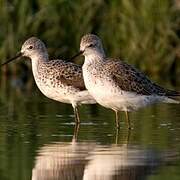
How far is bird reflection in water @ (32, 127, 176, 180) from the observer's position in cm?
1023

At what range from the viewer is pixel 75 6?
73.7 ft

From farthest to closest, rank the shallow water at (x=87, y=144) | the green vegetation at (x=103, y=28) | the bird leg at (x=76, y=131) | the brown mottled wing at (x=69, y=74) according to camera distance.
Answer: the green vegetation at (x=103, y=28) < the brown mottled wing at (x=69, y=74) < the bird leg at (x=76, y=131) < the shallow water at (x=87, y=144)

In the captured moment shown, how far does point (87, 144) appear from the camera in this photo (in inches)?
485

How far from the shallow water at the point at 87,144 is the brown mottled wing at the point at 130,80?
1.62 ft

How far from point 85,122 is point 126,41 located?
814cm

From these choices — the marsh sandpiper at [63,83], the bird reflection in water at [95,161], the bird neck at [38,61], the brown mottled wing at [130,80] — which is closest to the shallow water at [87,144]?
the bird reflection in water at [95,161]

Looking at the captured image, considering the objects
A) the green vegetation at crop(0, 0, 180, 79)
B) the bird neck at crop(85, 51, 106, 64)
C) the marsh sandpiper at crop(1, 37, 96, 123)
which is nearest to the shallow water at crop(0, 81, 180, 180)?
the marsh sandpiper at crop(1, 37, 96, 123)

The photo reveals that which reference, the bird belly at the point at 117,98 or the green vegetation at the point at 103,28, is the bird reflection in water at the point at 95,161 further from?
the green vegetation at the point at 103,28

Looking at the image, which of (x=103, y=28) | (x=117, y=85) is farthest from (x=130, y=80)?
(x=103, y=28)

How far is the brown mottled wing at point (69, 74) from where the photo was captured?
15094mm

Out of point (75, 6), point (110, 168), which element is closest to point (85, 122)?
point (110, 168)

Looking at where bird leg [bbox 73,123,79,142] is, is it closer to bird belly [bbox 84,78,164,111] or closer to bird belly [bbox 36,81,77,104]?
bird belly [bbox 84,78,164,111]

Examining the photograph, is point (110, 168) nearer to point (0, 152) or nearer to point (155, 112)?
point (0, 152)

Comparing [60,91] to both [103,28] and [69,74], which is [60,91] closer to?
[69,74]
